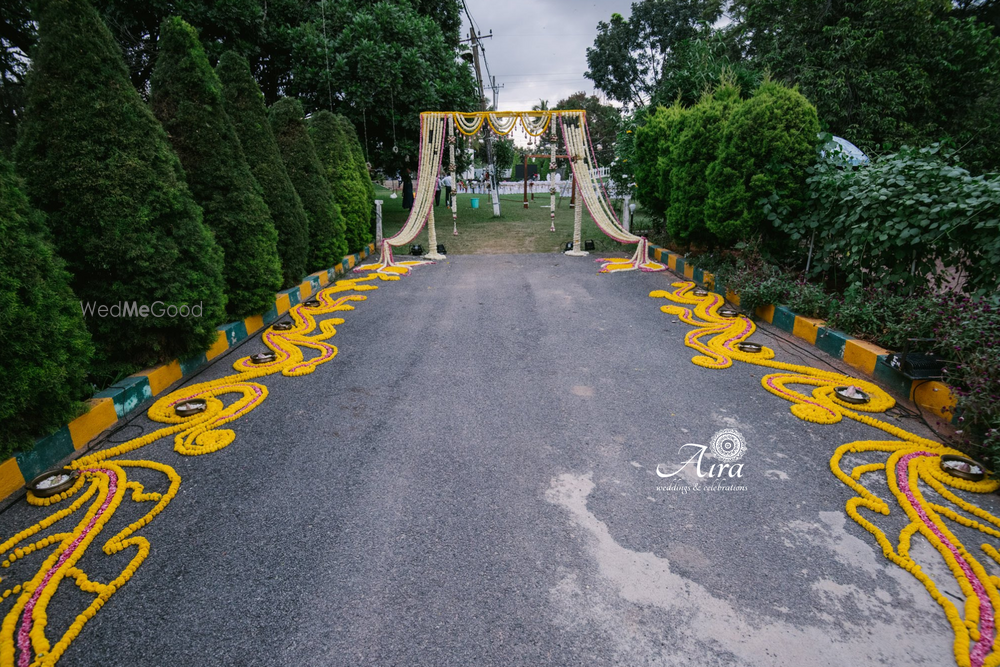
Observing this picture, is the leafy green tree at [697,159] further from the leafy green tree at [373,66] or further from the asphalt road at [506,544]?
the leafy green tree at [373,66]

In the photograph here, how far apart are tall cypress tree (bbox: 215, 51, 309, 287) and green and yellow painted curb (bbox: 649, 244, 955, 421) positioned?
584cm

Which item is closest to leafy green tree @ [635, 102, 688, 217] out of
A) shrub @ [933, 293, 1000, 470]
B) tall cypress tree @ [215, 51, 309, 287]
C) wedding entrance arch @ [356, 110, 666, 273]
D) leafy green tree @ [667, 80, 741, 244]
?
leafy green tree @ [667, 80, 741, 244]

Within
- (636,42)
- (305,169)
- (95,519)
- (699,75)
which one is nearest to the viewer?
(95,519)

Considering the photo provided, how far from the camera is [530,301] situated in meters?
6.93

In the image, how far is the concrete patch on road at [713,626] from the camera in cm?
179

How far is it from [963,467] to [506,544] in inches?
101

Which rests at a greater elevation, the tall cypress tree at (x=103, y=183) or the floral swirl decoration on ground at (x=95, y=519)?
the tall cypress tree at (x=103, y=183)

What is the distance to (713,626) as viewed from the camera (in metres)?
1.92

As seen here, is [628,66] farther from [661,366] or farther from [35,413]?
[35,413]

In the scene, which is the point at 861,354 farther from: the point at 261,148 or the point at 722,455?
the point at 261,148

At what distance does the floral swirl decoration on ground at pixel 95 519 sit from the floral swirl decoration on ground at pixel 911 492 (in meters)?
3.32

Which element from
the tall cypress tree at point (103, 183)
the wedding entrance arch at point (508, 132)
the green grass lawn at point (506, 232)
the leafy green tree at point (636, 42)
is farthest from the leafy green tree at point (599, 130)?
the tall cypress tree at point (103, 183)

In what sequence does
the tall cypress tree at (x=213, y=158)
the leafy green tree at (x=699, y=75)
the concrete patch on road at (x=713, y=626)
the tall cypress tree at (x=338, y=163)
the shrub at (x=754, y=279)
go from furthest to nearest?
the leafy green tree at (x=699, y=75), the tall cypress tree at (x=338, y=163), the shrub at (x=754, y=279), the tall cypress tree at (x=213, y=158), the concrete patch on road at (x=713, y=626)

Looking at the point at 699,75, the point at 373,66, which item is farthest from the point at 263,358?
the point at 699,75
